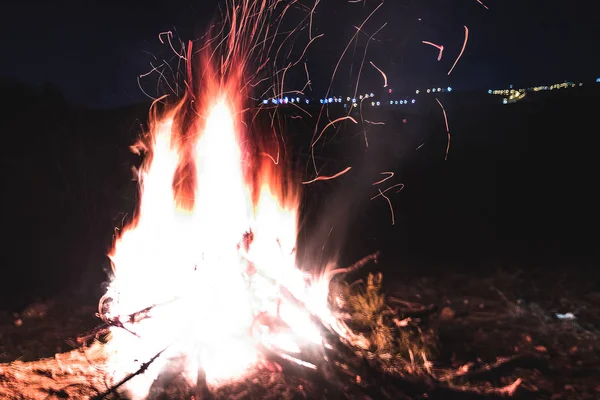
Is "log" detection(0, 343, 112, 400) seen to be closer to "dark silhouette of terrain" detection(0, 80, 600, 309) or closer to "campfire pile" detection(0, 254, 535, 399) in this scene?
"campfire pile" detection(0, 254, 535, 399)

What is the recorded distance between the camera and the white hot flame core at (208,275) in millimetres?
3469

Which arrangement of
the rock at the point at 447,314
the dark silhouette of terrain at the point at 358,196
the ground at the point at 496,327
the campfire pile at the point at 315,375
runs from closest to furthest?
the campfire pile at the point at 315,375 < the ground at the point at 496,327 < the rock at the point at 447,314 < the dark silhouette of terrain at the point at 358,196

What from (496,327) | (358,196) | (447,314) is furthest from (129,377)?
(358,196)

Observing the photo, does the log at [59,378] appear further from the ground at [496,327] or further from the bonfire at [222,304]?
the ground at [496,327]

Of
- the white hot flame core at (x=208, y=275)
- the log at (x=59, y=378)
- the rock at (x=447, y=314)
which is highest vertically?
the white hot flame core at (x=208, y=275)

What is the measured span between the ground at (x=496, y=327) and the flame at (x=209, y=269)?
565 mm

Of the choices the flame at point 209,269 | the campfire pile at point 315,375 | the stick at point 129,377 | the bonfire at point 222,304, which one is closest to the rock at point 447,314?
the bonfire at point 222,304

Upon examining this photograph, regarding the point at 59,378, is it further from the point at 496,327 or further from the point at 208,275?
the point at 496,327

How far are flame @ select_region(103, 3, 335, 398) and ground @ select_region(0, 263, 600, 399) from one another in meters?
0.57

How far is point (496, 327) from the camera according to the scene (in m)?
4.03

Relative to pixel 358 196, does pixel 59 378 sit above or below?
below

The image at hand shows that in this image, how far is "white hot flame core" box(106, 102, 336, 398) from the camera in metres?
3.47

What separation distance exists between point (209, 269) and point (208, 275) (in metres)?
0.07

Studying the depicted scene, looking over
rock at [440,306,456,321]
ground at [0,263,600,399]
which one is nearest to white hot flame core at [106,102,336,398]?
ground at [0,263,600,399]
